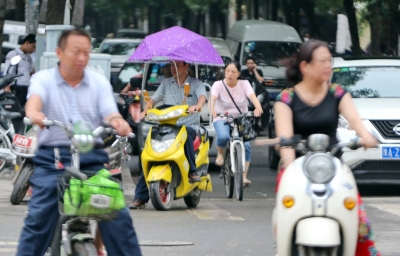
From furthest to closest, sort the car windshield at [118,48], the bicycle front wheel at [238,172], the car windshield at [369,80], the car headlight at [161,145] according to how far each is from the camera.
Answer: the car windshield at [118,48], the car windshield at [369,80], the bicycle front wheel at [238,172], the car headlight at [161,145]

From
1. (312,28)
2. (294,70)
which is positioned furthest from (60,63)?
(312,28)

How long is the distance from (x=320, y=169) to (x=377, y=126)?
6584 mm

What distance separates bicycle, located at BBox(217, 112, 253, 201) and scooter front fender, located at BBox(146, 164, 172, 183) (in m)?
1.38

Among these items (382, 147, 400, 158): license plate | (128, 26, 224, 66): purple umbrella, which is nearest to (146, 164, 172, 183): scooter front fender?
(128, 26, 224, 66): purple umbrella

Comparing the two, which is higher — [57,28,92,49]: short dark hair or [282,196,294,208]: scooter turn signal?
[57,28,92,49]: short dark hair

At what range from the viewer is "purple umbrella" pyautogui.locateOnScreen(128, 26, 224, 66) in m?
12.2

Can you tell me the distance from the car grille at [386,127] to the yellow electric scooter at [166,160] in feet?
8.05

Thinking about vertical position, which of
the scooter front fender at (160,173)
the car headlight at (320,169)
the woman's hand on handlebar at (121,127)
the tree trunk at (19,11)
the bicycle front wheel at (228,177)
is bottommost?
the tree trunk at (19,11)

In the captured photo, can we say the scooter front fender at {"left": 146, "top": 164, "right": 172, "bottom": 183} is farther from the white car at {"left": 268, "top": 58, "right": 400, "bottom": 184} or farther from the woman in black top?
the woman in black top

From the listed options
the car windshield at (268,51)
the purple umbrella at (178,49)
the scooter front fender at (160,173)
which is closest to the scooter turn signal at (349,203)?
the scooter front fender at (160,173)

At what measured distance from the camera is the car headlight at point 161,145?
33.9ft

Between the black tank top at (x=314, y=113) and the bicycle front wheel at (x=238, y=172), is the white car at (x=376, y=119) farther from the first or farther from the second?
the black tank top at (x=314, y=113)

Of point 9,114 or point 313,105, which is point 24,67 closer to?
point 9,114

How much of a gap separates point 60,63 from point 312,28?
24.7m
